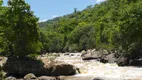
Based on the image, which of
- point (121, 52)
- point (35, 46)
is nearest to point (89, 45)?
point (121, 52)

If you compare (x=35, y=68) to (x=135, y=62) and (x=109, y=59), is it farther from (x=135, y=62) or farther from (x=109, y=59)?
(x=109, y=59)

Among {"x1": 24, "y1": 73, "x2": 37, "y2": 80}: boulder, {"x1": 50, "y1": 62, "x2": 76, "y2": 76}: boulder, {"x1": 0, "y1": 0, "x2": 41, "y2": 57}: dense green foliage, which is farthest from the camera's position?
{"x1": 0, "y1": 0, "x2": 41, "y2": 57}: dense green foliage

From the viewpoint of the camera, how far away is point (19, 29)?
4566cm

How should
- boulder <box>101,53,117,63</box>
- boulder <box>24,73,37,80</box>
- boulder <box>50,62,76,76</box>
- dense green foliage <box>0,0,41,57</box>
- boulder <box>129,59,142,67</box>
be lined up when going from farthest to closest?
1. boulder <box>101,53,117,63</box>
2. boulder <box>129,59,142,67</box>
3. dense green foliage <box>0,0,41,57</box>
4. boulder <box>50,62,76,76</box>
5. boulder <box>24,73,37,80</box>

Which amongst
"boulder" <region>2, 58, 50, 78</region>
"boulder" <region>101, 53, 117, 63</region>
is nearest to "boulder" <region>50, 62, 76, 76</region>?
"boulder" <region>2, 58, 50, 78</region>

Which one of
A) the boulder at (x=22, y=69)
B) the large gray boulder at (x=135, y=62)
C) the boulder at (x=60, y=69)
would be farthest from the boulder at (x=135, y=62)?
the boulder at (x=22, y=69)

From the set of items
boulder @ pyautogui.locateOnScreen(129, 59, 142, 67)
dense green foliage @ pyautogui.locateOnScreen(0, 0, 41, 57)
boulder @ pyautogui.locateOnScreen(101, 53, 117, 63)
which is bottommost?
boulder @ pyautogui.locateOnScreen(129, 59, 142, 67)

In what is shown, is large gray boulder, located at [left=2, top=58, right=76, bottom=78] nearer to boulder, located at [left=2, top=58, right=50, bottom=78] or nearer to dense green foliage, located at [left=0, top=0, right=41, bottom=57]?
boulder, located at [left=2, top=58, right=50, bottom=78]

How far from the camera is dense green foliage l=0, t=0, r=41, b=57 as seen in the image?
45.2m

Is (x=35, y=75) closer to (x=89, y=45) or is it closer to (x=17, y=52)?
(x=17, y=52)

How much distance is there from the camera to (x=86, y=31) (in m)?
130

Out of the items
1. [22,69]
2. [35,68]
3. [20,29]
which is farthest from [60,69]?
[20,29]

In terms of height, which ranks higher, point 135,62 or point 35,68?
point 35,68

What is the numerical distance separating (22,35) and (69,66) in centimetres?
908
